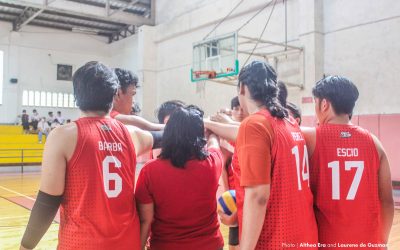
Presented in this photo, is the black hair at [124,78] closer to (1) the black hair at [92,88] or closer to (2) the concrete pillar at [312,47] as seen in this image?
(1) the black hair at [92,88]

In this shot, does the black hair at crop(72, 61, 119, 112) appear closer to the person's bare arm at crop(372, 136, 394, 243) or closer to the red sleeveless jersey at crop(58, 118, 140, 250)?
the red sleeveless jersey at crop(58, 118, 140, 250)

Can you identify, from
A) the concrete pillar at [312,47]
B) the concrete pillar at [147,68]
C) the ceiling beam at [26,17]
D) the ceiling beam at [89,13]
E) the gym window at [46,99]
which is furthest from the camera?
the gym window at [46,99]

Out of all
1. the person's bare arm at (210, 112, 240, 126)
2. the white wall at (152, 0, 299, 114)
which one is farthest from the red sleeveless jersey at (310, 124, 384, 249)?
the white wall at (152, 0, 299, 114)

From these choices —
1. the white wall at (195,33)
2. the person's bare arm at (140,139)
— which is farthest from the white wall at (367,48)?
the person's bare arm at (140,139)

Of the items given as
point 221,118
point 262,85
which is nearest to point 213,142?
point 221,118

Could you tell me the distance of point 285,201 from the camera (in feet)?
6.05

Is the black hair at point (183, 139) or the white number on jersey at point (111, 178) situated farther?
the black hair at point (183, 139)

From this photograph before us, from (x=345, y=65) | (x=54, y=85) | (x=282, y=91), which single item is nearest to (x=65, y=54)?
(x=54, y=85)

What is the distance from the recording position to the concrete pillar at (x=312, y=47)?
11.6m

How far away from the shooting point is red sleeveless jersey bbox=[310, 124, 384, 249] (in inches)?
80.4

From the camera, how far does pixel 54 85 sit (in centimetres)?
2094

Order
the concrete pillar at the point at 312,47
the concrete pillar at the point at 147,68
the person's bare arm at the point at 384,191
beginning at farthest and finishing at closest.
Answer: the concrete pillar at the point at 147,68 < the concrete pillar at the point at 312,47 < the person's bare arm at the point at 384,191

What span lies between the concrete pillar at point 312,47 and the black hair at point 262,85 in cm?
998

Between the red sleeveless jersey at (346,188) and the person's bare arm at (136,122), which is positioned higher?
the person's bare arm at (136,122)
